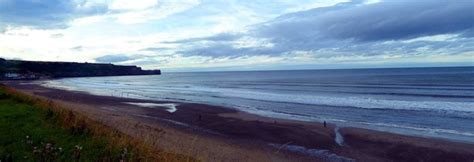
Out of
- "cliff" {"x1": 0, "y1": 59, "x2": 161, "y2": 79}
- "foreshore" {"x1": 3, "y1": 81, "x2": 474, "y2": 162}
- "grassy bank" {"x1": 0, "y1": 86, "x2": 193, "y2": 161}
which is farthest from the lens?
"cliff" {"x1": 0, "y1": 59, "x2": 161, "y2": 79}

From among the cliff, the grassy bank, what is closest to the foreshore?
the grassy bank

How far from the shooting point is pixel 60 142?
7.16 metres

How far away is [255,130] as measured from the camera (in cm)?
1845

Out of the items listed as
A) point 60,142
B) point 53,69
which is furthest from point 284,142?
point 53,69

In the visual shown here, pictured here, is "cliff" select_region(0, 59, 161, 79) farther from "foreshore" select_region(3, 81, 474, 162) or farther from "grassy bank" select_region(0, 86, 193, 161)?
"grassy bank" select_region(0, 86, 193, 161)

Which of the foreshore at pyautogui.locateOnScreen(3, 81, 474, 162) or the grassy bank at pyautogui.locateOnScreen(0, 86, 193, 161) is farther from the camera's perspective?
the foreshore at pyautogui.locateOnScreen(3, 81, 474, 162)

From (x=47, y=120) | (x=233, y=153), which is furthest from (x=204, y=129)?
(x=47, y=120)

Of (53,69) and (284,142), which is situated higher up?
(53,69)

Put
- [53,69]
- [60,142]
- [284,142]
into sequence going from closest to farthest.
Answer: [60,142]
[284,142]
[53,69]

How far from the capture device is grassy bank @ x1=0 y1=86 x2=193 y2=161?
19.3 ft

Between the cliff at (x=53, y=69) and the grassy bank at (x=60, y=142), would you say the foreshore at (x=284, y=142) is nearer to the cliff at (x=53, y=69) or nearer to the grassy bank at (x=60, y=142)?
the grassy bank at (x=60, y=142)

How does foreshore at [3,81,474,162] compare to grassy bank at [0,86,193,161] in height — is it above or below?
below

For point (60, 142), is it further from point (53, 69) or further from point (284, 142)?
point (53, 69)

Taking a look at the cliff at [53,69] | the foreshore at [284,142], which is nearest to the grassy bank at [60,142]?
the foreshore at [284,142]
